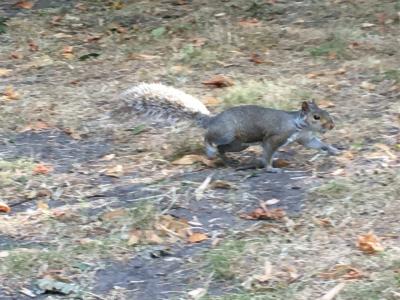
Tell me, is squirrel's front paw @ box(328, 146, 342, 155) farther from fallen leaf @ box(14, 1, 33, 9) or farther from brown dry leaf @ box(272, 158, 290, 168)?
fallen leaf @ box(14, 1, 33, 9)

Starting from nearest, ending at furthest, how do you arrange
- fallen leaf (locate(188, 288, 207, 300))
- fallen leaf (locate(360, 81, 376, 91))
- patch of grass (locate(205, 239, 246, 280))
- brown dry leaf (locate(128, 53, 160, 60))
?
fallen leaf (locate(188, 288, 207, 300)) < patch of grass (locate(205, 239, 246, 280)) < fallen leaf (locate(360, 81, 376, 91)) < brown dry leaf (locate(128, 53, 160, 60))

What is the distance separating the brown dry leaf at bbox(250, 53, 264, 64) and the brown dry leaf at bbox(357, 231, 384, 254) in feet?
11.0

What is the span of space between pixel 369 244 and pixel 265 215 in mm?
625

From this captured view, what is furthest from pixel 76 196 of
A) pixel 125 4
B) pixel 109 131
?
pixel 125 4

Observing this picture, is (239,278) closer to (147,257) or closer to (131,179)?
(147,257)

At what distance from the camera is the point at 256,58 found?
7.68 meters

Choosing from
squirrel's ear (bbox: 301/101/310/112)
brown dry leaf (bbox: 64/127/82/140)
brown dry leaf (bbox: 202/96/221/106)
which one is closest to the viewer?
squirrel's ear (bbox: 301/101/310/112)

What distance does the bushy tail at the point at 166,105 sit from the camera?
224 inches

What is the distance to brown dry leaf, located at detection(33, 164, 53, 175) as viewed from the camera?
18.2ft

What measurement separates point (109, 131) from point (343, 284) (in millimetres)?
2640

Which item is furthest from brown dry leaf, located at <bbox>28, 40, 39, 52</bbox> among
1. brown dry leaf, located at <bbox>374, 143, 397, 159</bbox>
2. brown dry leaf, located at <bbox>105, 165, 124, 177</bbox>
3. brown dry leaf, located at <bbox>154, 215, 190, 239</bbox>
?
brown dry leaf, located at <bbox>154, 215, 190, 239</bbox>

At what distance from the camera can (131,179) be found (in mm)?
5395

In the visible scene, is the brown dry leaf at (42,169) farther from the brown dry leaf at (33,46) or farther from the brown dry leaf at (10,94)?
the brown dry leaf at (33,46)

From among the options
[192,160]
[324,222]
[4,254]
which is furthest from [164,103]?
[4,254]
